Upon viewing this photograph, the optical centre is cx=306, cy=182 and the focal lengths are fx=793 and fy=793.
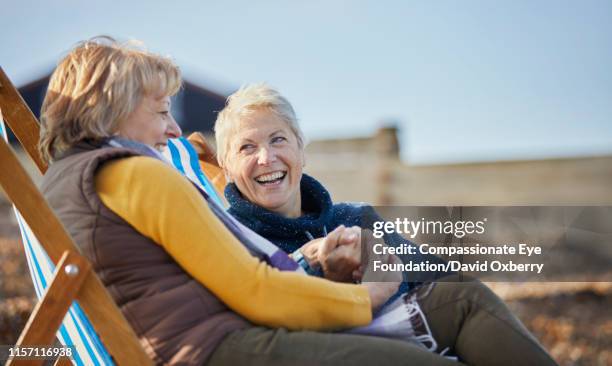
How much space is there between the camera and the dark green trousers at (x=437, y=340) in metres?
2.13

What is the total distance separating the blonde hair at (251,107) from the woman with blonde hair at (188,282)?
1.03m

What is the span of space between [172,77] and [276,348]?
0.95 metres

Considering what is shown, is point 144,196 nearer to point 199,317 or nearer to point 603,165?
point 199,317

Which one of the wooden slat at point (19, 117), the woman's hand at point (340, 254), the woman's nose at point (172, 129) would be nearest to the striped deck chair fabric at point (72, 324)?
the wooden slat at point (19, 117)

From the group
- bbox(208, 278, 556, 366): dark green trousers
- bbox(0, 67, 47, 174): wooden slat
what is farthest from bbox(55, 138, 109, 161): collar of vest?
bbox(0, 67, 47, 174): wooden slat

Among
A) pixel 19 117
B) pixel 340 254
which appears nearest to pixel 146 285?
pixel 340 254

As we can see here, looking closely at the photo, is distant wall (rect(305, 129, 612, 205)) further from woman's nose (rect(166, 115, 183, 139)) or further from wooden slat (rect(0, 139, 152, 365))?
wooden slat (rect(0, 139, 152, 365))

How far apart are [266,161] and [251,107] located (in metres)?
0.23

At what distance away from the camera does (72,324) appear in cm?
281

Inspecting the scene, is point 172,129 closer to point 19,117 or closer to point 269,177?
point 269,177

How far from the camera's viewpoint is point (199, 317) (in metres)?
2.19

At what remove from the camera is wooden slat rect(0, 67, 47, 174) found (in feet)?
9.98

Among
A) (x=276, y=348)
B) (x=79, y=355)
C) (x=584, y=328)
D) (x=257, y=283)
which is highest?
(x=257, y=283)

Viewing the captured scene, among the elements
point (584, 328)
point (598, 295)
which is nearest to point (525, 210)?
point (598, 295)
